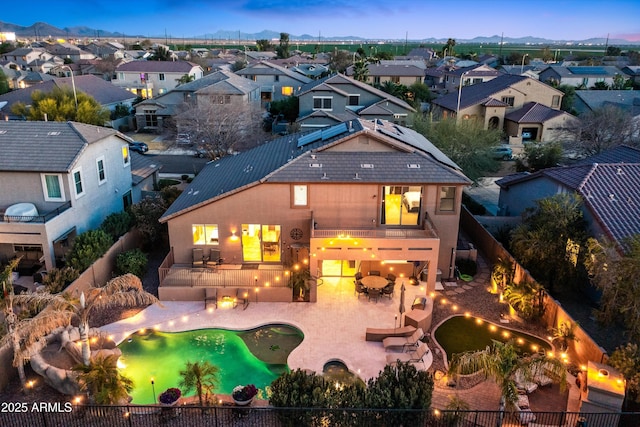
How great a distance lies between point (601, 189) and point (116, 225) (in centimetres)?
2396

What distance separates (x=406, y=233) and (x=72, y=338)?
14052 millimetres

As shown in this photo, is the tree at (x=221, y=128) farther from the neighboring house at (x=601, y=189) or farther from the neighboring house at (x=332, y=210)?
the neighboring house at (x=601, y=189)

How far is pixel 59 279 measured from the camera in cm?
1945

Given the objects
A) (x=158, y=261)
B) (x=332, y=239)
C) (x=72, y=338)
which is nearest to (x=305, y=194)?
(x=332, y=239)

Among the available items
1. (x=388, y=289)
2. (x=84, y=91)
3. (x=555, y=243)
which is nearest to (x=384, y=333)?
(x=388, y=289)

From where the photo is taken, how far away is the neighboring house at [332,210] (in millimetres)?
21750

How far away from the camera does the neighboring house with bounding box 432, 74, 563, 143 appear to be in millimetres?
56312

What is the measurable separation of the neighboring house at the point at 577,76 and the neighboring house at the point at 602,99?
14.0m

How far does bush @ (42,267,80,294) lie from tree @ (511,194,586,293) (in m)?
19.3

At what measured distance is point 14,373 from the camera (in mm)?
15586

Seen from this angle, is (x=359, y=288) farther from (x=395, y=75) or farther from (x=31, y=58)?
(x=31, y=58)

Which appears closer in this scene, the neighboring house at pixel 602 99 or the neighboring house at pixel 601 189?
the neighboring house at pixel 601 189

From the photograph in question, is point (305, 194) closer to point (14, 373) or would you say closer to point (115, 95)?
point (14, 373)

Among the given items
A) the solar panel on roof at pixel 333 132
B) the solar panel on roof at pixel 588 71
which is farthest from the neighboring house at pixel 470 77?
the solar panel on roof at pixel 333 132
